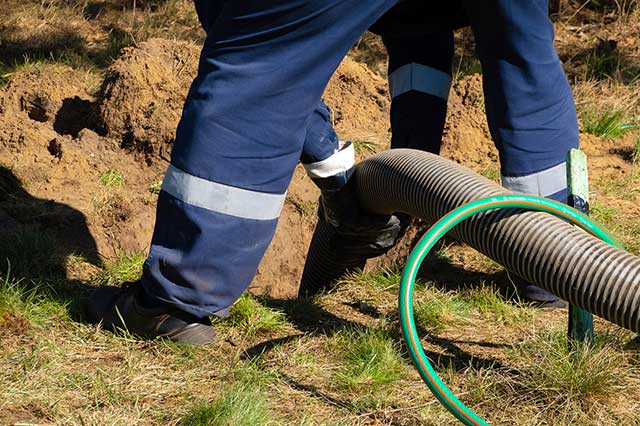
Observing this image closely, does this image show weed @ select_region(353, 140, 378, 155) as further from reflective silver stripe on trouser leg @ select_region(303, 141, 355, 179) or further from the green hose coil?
the green hose coil

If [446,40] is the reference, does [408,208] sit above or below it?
below

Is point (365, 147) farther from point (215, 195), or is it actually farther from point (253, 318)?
point (215, 195)

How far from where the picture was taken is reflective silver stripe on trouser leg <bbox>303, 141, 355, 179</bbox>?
3588 mm

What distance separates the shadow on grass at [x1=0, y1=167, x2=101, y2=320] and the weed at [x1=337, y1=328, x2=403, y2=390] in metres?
0.95

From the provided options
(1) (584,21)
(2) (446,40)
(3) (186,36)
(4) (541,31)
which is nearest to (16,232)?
(2) (446,40)

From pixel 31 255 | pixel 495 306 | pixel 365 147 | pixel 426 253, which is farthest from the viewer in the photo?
pixel 365 147

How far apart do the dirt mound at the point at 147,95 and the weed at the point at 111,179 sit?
0.22 m

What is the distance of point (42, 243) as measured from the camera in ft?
12.1

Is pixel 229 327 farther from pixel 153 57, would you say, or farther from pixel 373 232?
pixel 153 57

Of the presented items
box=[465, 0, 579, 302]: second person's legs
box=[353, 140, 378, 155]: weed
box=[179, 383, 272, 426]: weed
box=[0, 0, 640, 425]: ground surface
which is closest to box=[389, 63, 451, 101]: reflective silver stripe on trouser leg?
box=[465, 0, 579, 302]: second person's legs

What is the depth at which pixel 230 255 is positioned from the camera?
8.96 ft

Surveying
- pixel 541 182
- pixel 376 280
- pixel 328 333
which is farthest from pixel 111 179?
pixel 541 182

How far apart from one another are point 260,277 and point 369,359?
176 centimetres

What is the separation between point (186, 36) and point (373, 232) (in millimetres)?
3202
